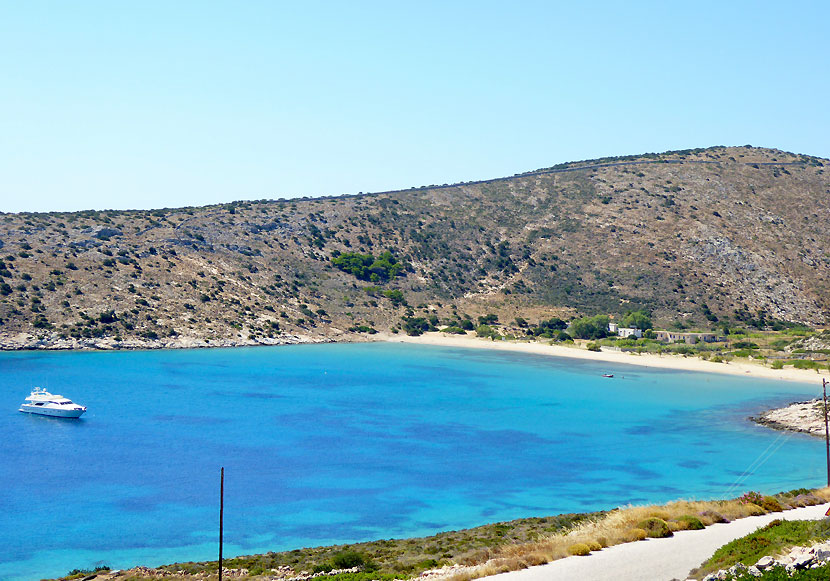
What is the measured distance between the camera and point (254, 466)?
48.7 meters

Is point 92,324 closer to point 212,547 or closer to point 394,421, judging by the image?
point 394,421

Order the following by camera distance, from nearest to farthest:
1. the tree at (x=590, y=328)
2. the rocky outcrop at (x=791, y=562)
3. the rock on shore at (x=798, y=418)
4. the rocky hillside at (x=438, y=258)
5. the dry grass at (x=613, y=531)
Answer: the rocky outcrop at (x=791, y=562)
the dry grass at (x=613, y=531)
the rock on shore at (x=798, y=418)
the rocky hillside at (x=438, y=258)
the tree at (x=590, y=328)

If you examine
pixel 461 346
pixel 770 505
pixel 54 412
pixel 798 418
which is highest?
pixel 770 505

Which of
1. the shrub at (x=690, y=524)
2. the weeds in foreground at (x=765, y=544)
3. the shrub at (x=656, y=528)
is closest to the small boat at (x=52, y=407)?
the shrub at (x=656, y=528)

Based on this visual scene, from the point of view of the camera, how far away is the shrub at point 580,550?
23266mm

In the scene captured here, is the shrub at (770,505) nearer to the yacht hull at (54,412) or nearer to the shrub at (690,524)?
the shrub at (690,524)

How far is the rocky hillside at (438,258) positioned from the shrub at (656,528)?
8830 centimetres

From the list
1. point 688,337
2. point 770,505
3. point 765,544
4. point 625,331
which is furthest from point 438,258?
point 765,544

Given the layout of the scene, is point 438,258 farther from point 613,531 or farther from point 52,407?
point 613,531

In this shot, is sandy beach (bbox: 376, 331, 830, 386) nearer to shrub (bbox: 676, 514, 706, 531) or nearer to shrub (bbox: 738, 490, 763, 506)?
shrub (bbox: 738, 490, 763, 506)

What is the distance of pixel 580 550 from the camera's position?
2328 cm

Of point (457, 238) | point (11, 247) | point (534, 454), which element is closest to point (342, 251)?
point (457, 238)

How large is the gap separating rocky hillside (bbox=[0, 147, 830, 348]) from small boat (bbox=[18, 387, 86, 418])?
37.5m

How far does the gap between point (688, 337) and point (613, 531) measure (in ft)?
303
